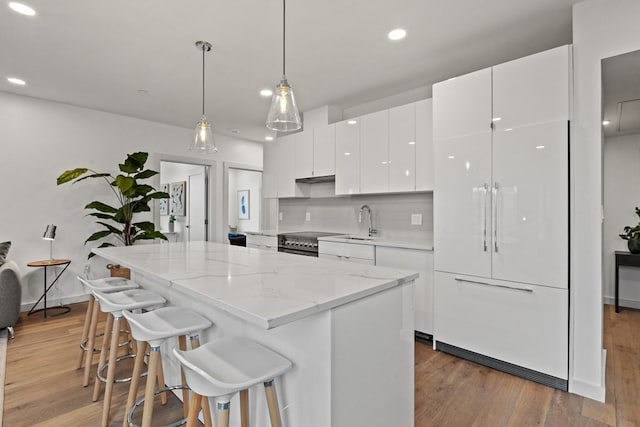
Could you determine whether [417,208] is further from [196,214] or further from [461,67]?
[196,214]

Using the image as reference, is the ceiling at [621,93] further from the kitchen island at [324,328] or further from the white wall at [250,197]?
the white wall at [250,197]

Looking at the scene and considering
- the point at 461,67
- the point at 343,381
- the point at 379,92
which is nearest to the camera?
the point at 343,381

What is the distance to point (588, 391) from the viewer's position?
82.0 inches

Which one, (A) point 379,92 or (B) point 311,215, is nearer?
(A) point 379,92

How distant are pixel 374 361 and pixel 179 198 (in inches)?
267

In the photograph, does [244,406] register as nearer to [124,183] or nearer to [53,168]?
[124,183]

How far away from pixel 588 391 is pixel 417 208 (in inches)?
79.3

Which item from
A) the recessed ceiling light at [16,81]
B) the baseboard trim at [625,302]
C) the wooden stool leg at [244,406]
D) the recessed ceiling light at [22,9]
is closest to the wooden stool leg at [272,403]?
the wooden stool leg at [244,406]

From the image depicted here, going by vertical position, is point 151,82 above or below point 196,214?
above

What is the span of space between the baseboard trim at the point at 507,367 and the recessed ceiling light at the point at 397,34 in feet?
8.42

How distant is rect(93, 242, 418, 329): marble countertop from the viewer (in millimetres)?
1058

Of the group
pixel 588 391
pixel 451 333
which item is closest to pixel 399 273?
pixel 451 333

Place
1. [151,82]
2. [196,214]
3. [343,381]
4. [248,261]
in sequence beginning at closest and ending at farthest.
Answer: [343,381], [248,261], [151,82], [196,214]

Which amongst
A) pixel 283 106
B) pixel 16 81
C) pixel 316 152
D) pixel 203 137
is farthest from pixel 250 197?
pixel 283 106
